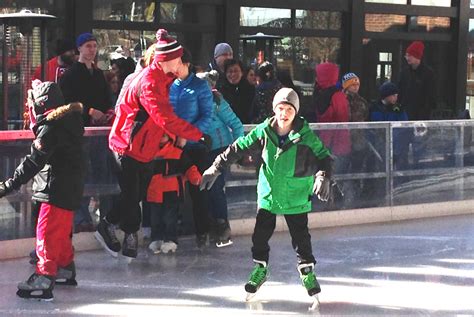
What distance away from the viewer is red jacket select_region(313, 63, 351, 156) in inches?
338

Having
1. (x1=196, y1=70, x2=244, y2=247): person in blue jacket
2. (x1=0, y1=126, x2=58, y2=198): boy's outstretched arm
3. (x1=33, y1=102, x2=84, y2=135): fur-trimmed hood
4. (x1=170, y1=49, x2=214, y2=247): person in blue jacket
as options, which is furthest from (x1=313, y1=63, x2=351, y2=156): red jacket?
(x1=0, y1=126, x2=58, y2=198): boy's outstretched arm

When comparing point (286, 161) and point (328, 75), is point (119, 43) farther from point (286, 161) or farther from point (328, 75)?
point (286, 161)

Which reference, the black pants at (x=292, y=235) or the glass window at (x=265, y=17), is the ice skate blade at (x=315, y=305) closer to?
the black pants at (x=292, y=235)

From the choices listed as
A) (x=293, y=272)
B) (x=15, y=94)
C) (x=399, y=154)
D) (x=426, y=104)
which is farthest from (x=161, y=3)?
(x=293, y=272)

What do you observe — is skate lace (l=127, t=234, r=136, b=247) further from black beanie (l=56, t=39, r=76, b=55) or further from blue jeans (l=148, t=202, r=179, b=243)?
black beanie (l=56, t=39, r=76, b=55)

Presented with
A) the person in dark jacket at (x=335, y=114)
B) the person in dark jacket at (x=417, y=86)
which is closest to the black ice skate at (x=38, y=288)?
the person in dark jacket at (x=335, y=114)

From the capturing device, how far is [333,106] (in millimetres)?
8820

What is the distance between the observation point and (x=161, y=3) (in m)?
13.1

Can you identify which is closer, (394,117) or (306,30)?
(394,117)

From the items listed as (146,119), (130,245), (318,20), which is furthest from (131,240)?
(318,20)

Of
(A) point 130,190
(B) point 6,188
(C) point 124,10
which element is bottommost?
(A) point 130,190

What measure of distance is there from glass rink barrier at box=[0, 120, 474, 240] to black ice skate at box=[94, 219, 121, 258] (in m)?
0.41

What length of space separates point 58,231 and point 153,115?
1.10 metres

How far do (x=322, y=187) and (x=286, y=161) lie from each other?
1.19 ft
